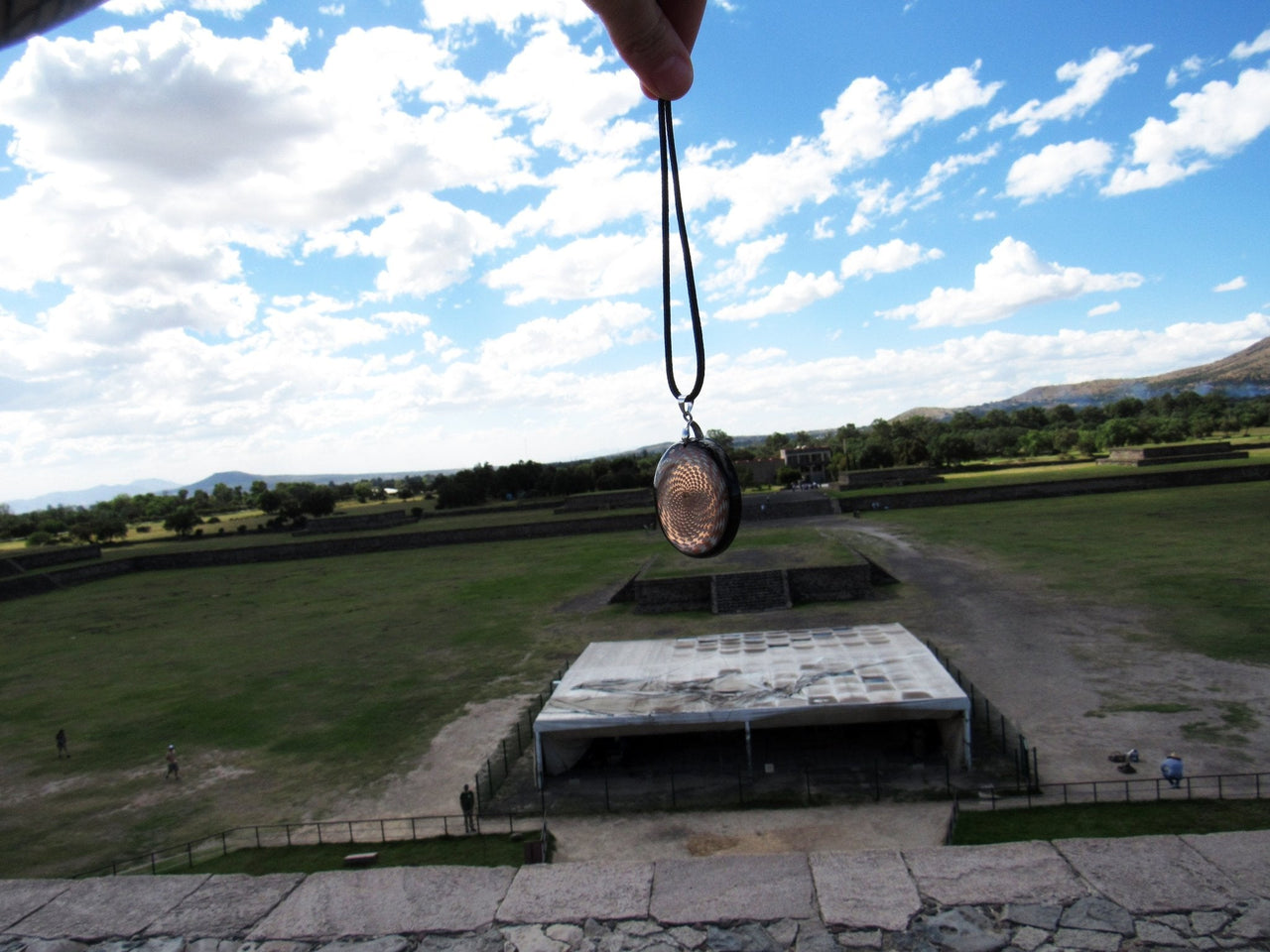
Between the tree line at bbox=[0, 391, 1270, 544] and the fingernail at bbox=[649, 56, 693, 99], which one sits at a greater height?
the fingernail at bbox=[649, 56, 693, 99]

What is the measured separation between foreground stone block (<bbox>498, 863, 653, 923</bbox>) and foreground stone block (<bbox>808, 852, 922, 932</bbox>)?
119cm

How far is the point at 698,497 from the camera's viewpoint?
332 centimetres

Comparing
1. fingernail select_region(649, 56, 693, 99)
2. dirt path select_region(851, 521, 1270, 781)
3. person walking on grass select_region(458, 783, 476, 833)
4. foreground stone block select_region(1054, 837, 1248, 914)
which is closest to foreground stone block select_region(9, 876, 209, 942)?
person walking on grass select_region(458, 783, 476, 833)

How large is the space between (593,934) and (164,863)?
7887mm

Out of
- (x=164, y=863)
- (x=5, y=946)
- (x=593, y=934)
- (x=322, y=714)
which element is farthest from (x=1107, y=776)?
(x=322, y=714)

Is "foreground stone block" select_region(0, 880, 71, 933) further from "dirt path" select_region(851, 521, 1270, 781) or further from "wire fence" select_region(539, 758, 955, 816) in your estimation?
"dirt path" select_region(851, 521, 1270, 781)

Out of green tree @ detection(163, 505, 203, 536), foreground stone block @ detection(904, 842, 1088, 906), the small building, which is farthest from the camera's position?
the small building

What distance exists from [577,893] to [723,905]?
998mm

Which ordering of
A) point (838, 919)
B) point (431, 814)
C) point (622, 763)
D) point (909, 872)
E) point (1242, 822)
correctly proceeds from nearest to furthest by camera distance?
point (838, 919), point (909, 872), point (1242, 822), point (431, 814), point (622, 763)

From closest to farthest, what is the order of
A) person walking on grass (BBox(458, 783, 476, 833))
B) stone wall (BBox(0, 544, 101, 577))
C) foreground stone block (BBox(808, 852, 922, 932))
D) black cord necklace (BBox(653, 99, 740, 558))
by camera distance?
black cord necklace (BBox(653, 99, 740, 558))
foreground stone block (BBox(808, 852, 922, 932))
person walking on grass (BBox(458, 783, 476, 833))
stone wall (BBox(0, 544, 101, 577))

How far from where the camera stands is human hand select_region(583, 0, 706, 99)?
74.9 inches

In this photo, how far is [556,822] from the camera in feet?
33.3

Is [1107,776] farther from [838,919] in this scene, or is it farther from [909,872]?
[838,919]

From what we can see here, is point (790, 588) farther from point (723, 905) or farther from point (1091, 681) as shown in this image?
point (723, 905)
